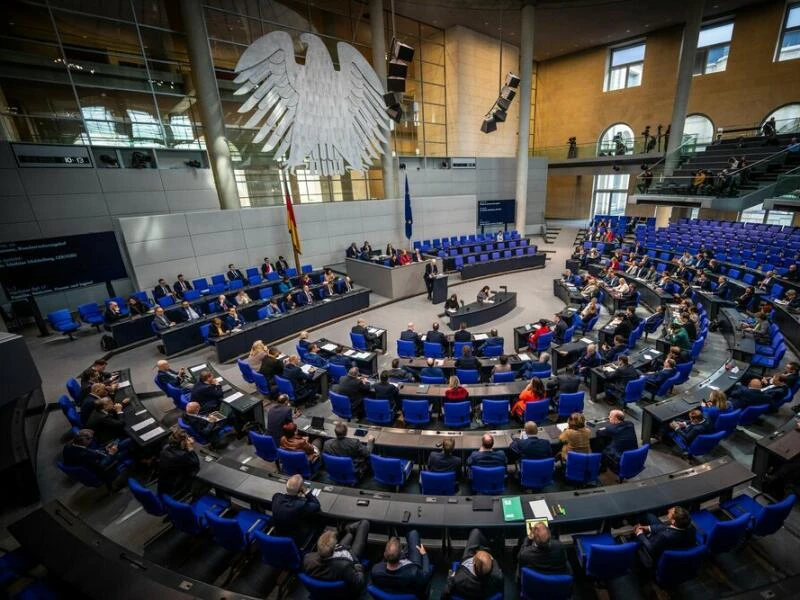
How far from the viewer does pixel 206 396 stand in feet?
20.7

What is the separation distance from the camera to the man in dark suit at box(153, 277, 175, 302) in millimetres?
12055

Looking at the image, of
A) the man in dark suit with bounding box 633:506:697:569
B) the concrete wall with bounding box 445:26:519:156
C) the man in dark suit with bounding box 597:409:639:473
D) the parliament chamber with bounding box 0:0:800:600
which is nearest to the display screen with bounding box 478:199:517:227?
the parliament chamber with bounding box 0:0:800:600

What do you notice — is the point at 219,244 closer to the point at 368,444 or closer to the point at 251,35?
the point at 251,35

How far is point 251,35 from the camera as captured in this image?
1478cm

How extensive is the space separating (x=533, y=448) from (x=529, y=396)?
144cm

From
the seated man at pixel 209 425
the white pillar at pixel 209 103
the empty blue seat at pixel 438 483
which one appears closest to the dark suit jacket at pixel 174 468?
the seated man at pixel 209 425

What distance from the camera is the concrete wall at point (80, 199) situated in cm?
1095

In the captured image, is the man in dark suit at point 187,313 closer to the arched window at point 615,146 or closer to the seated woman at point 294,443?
the seated woman at point 294,443

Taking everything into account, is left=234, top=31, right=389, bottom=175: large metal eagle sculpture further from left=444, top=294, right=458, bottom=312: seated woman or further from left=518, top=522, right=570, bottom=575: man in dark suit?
left=518, top=522, right=570, bottom=575: man in dark suit

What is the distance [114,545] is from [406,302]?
34.5 ft

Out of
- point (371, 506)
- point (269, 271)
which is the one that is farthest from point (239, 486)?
point (269, 271)

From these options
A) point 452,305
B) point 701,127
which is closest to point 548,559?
point 452,305

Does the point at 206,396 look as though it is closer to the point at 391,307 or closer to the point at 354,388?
the point at 354,388

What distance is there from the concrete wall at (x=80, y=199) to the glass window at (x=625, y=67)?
25113mm
